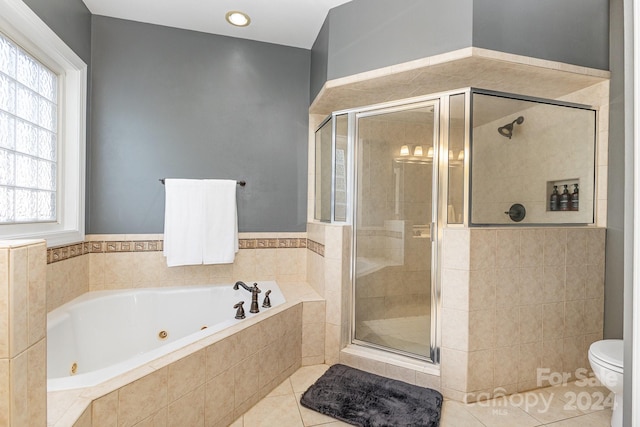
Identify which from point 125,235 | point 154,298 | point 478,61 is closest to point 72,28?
point 125,235

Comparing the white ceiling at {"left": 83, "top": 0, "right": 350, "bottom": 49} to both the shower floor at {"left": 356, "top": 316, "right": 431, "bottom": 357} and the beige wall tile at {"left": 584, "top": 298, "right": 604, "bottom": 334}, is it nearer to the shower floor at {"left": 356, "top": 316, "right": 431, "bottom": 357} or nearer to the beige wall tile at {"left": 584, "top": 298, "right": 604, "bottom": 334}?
the shower floor at {"left": 356, "top": 316, "right": 431, "bottom": 357}

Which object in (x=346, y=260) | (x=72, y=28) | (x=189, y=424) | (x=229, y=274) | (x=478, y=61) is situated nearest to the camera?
(x=189, y=424)

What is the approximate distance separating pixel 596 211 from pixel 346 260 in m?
→ 1.73

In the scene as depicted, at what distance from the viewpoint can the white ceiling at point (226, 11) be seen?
7.13 ft

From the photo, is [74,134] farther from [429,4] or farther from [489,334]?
[489,334]

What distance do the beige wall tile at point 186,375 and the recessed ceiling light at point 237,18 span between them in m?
2.25

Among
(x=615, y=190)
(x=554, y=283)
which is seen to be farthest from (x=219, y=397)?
(x=615, y=190)

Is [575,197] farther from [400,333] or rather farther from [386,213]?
[400,333]

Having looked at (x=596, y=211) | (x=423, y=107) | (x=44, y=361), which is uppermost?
(x=423, y=107)

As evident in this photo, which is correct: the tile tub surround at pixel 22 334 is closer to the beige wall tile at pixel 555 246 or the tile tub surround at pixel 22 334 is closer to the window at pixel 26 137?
the window at pixel 26 137

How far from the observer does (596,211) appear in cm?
213

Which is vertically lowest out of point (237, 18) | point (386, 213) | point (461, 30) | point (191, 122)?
point (386, 213)

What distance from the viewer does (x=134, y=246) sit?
2.41 meters

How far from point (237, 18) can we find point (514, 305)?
108 inches
